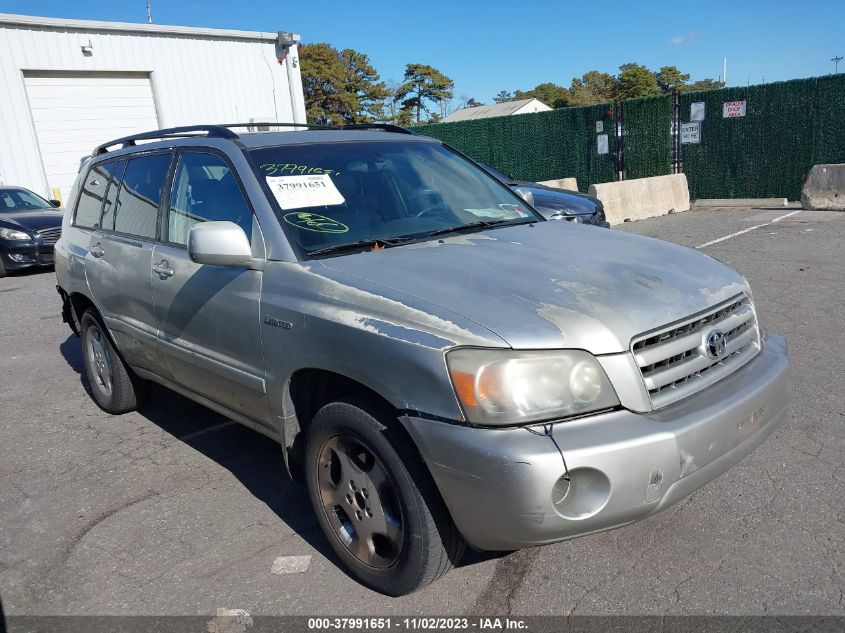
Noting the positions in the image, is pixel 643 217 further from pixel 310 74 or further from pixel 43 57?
pixel 310 74

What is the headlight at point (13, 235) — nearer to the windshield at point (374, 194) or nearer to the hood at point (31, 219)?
the hood at point (31, 219)

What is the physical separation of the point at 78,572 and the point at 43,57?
1811 centimetres

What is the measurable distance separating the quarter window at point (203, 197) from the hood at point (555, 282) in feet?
2.41

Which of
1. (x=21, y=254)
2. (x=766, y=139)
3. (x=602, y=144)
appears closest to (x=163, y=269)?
(x=21, y=254)

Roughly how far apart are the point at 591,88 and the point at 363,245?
323 feet

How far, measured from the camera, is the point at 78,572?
3043mm

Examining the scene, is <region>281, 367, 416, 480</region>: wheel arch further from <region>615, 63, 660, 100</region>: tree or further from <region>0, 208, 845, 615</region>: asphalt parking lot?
<region>615, 63, 660, 100</region>: tree

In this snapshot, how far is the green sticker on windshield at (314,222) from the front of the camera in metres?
3.11

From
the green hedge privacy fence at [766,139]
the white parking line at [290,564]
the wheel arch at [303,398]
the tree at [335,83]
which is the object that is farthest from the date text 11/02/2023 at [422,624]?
the tree at [335,83]

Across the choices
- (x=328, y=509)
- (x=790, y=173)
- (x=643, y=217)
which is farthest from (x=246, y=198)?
(x=790, y=173)

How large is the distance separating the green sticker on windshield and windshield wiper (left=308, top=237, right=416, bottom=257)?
0.12 meters

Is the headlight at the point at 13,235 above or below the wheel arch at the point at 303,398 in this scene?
above

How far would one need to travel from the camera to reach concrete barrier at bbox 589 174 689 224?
1340 centimetres

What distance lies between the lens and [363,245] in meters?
3.11
